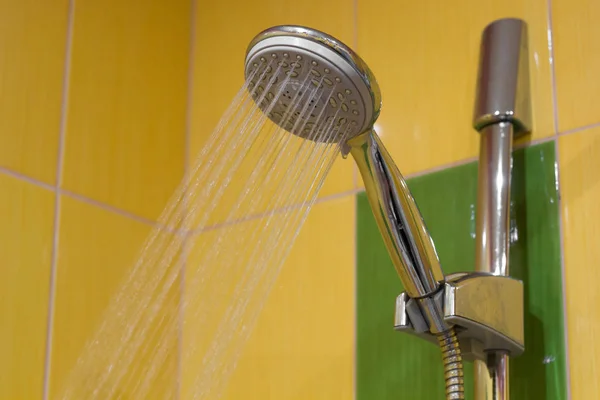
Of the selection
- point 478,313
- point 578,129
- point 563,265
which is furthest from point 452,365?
point 578,129

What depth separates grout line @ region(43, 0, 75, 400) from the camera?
92 cm

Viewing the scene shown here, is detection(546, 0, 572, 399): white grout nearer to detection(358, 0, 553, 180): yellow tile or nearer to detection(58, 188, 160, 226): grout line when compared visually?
detection(358, 0, 553, 180): yellow tile

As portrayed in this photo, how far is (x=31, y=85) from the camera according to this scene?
3.19 feet

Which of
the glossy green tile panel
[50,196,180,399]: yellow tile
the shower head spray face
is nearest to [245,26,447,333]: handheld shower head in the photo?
the shower head spray face

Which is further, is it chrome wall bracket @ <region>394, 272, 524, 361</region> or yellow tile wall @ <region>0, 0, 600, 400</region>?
yellow tile wall @ <region>0, 0, 600, 400</region>

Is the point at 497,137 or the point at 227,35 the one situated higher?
the point at 227,35

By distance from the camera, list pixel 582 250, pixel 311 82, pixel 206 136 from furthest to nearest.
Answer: pixel 206 136
pixel 582 250
pixel 311 82

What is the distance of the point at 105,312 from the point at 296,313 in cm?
20

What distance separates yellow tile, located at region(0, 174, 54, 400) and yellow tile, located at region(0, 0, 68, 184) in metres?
0.03

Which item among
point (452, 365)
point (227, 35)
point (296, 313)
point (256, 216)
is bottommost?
point (452, 365)

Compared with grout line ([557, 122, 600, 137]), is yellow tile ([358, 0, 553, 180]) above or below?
above

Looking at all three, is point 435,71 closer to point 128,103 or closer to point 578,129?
point 578,129

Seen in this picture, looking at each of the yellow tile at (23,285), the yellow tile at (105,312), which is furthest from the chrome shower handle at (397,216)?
the yellow tile at (23,285)

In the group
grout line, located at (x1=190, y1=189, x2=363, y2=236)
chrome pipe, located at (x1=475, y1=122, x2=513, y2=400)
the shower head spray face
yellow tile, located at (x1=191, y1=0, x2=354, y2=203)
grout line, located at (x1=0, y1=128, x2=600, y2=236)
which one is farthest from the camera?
yellow tile, located at (x1=191, y1=0, x2=354, y2=203)
